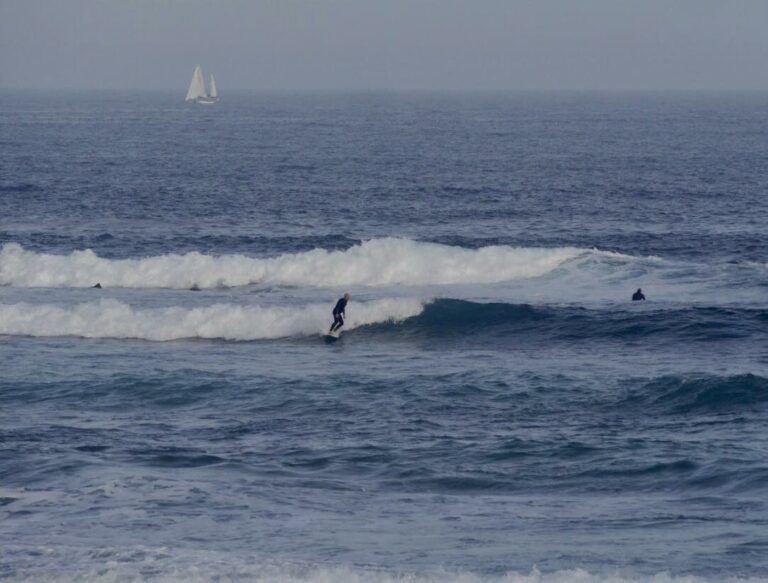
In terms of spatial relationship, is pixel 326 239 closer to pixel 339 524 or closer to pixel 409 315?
pixel 409 315

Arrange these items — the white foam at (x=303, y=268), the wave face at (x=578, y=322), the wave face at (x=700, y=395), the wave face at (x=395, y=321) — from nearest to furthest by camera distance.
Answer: the wave face at (x=700, y=395), the wave face at (x=578, y=322), the wave face at (x=395, y=321), the white foam at (x=303, y=268)

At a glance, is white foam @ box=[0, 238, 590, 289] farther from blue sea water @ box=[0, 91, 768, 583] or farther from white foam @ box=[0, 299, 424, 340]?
white foam @ box=[0, 299, 424, 340]

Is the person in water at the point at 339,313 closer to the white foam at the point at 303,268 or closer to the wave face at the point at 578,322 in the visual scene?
the wave face at the point at 578,322

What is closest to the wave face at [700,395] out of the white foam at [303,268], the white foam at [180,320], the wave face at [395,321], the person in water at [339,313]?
the wave face at [395,321]

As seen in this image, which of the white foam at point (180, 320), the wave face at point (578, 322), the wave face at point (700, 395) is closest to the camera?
the wave face at point (700, 395)

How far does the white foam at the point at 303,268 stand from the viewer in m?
41.6

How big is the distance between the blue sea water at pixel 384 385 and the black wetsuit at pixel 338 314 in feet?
3.02

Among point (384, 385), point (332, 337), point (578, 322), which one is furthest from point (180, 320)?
point (578, 322)

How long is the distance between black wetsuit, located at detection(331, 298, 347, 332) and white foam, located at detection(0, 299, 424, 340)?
737mm

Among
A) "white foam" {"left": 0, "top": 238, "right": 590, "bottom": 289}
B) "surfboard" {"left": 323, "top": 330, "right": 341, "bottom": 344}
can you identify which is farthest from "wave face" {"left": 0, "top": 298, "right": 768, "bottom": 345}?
"white foam" {"left": 0, "top": 238, "right": 590, "bottom": 289}

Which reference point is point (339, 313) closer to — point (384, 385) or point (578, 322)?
point (384, 385)

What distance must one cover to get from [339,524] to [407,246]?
1043 inches

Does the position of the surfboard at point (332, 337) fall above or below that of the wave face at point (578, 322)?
below

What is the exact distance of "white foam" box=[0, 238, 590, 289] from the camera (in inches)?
1638
